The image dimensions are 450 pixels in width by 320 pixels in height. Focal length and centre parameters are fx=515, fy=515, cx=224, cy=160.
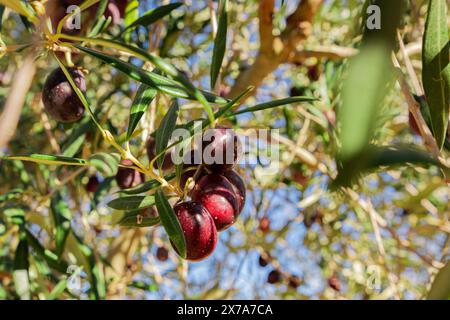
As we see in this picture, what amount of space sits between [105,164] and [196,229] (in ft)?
0.66

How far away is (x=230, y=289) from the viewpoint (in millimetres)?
2377

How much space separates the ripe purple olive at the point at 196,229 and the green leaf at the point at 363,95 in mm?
551

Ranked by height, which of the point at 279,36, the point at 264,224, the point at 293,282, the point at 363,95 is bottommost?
the point at 293,282

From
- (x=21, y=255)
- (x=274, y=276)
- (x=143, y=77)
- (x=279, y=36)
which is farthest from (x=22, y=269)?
(x=274, y=276)

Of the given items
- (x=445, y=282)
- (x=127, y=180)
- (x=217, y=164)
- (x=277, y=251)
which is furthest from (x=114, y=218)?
(x=277, y=251)

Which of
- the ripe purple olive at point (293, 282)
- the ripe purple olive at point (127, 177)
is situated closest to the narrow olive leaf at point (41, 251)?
the ripe purple olive at point (127, 177)

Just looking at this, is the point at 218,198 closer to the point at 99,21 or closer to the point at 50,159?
the point at 50,159

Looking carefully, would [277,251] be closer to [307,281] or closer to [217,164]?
[307,281]

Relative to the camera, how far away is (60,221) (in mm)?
1387

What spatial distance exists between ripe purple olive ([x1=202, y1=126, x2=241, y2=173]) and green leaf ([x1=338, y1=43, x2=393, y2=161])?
1.98 ft

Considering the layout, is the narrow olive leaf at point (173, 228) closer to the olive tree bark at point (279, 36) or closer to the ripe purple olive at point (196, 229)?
the ripe purple olive at point (196, 229)

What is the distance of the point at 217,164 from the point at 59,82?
399mm

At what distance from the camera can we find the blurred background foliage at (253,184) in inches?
61.1

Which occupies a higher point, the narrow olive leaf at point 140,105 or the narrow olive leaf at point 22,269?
the narrow olive leaf at point 140,105
